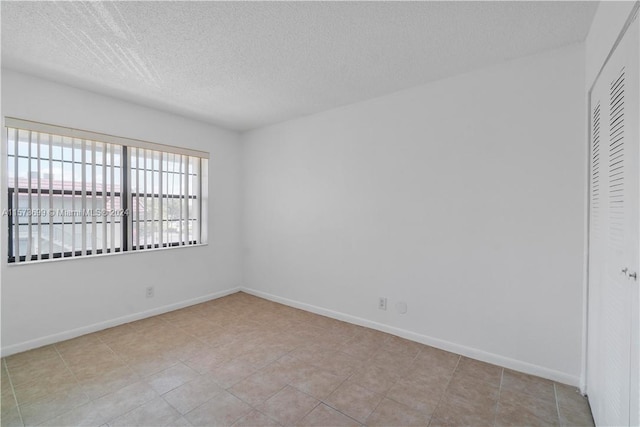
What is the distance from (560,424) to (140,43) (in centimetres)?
378

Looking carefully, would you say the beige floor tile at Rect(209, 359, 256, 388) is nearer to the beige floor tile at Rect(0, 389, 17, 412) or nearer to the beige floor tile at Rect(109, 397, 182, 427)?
the beige floor tile at Rect(109, 397, 182, 427)

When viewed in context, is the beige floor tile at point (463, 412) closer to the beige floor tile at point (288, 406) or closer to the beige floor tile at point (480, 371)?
the beige floor tile at point (480, 371)

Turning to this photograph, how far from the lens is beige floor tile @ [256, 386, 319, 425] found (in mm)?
1789

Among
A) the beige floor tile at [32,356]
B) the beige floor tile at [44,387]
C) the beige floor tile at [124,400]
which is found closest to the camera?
the beige floor tile at [124,400]

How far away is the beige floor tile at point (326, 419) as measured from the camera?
1.73m

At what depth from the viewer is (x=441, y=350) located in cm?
264

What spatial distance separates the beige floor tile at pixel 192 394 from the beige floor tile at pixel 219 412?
0.18 ft

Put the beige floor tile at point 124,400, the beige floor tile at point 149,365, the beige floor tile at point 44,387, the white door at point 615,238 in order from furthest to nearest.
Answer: the beige floor tile at point 149,365, the beige floor tile at point 44,387, the beige floor tile at point 124,400, the white door at point 615,238

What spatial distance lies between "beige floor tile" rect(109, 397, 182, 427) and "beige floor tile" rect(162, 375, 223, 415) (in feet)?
0.15

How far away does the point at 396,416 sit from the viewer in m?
1.80

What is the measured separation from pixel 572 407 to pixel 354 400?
143 centimetres

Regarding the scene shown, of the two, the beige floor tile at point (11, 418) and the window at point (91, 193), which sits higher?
the window at point (91, 193)

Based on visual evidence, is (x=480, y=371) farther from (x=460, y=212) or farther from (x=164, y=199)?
(x=164, y=199)

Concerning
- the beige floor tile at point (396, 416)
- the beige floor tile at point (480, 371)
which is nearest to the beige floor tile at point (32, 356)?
the beige floor tile at point (396, 416)
